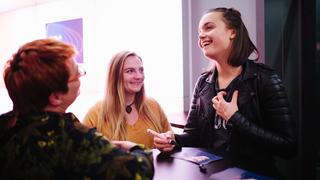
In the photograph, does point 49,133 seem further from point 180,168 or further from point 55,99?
point 180,168

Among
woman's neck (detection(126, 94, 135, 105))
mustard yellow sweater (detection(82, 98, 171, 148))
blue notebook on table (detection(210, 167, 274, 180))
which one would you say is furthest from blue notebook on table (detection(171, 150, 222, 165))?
woman's neck (detection(126, 94, 135, 105))

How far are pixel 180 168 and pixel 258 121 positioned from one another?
0.49 m

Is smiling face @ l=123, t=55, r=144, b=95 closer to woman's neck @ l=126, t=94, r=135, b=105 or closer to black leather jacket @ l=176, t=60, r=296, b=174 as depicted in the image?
woman's neck @ l=126, t=94, r=135, b=105

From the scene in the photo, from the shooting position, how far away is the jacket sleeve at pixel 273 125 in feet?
5.07

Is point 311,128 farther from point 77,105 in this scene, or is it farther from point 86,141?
point 77,105

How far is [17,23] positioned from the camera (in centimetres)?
543

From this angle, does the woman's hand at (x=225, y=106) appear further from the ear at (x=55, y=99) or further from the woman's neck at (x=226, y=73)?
the ear at (x=55, y=99)

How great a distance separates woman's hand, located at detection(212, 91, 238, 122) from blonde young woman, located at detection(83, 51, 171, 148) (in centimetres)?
49

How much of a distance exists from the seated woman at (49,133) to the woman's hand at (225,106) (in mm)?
756

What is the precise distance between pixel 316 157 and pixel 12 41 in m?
4.82

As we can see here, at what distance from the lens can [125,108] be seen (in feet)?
6.46

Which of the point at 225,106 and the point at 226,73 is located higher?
the point at 226,73

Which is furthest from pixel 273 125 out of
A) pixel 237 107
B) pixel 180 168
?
pixel 180 168

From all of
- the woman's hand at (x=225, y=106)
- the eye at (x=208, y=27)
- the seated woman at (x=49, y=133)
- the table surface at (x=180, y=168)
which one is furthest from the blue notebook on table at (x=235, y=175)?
the eye at (x=208, y=27)
